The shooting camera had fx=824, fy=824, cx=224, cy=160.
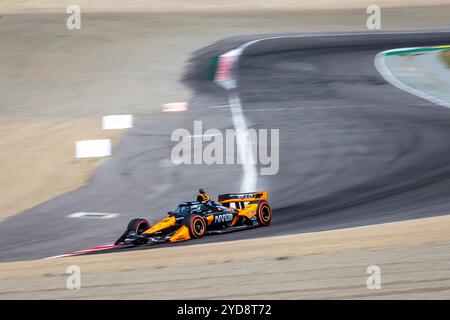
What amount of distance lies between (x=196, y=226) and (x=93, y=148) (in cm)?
698

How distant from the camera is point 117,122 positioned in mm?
19359

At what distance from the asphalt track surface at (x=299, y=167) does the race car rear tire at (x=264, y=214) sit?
191 mm

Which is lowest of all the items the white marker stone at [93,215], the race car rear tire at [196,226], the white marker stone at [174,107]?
the race car rear tire at [196,226]

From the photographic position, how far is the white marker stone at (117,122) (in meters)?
18.9

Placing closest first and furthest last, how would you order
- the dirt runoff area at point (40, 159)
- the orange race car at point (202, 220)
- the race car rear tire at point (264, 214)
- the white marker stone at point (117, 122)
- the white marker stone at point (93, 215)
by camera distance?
1. the orange race car at point (202, 220)
2. the race car rear tire at point (264, 214)
3. the white marker stone at point (93, 215)
4. the dirt runoff area at point (40, 159)
5. the white marker stone at point (117, 122)

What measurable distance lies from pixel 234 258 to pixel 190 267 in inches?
18.3

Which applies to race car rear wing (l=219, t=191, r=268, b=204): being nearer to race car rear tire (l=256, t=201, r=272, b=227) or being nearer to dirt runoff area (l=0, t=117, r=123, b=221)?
race car rear tire (l=256, t=201, r=272, b=227)

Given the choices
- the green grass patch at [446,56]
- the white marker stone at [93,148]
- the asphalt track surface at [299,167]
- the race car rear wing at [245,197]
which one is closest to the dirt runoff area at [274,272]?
the asphalt track surface at [299,167]

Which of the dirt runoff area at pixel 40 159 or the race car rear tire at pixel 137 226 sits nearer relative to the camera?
the race car rear tire at pixel 137 226

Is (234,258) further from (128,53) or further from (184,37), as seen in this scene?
(184,37)

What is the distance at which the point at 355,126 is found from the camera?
696 inches

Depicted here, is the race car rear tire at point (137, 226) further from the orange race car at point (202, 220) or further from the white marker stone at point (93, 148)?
the white marker stone at point (93, 148)

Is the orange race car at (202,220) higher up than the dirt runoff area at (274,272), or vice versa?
the orange race car at (202,220)
